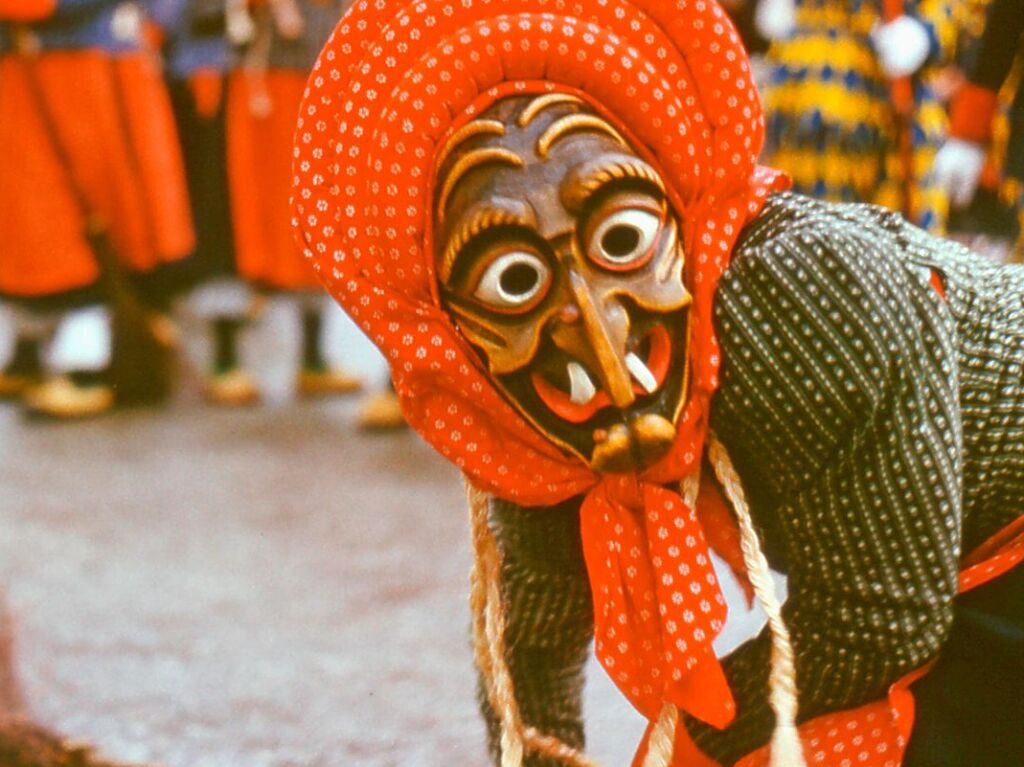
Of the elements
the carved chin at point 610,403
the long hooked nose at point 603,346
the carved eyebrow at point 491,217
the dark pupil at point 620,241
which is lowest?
the carved chin at point 610,403

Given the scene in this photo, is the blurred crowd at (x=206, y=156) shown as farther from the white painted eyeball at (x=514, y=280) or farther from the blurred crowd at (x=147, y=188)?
the white painted eyeball at (x=514, y=280)

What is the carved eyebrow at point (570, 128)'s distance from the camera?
0.78 m

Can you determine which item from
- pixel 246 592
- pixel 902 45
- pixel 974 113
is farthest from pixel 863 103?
pixel 246 592

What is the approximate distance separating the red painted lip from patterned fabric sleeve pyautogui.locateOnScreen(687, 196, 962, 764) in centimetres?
5

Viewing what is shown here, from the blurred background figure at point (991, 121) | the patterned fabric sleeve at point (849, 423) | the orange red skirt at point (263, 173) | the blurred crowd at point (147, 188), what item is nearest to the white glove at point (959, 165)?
the blurred background figure at point (991, 121)

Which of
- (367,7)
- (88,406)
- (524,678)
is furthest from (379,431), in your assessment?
(367,7)

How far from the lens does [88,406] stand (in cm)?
330

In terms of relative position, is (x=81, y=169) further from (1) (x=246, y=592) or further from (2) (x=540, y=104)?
(2) (x=540, y=104)

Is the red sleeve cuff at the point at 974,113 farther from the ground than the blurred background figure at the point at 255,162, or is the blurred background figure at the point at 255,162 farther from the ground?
the red sleeve cuff at the point at 974,113

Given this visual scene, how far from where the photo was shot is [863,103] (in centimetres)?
209

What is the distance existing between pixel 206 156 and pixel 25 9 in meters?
0.69

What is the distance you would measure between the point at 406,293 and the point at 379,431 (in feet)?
7.44

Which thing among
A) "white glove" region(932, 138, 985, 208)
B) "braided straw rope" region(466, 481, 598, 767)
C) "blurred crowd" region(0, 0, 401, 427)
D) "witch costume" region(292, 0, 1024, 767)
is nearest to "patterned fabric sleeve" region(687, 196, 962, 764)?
"witch costume" region(292, 0, 1024, 767)

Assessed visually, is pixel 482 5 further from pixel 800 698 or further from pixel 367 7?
pixel 800 698
